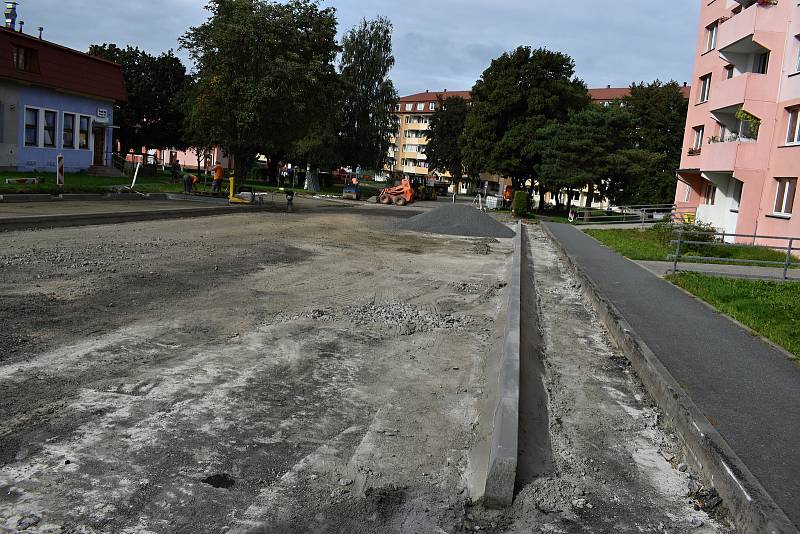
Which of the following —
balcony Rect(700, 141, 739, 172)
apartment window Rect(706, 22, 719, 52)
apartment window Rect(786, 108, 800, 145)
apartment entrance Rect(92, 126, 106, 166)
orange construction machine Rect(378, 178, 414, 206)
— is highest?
apartment window Rect(706, 22, 719, 52)

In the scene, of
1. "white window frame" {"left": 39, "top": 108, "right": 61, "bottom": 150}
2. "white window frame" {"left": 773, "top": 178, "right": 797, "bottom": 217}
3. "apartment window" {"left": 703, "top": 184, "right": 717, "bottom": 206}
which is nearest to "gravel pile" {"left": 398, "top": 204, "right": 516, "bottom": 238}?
"white window frame" {"left": 773, "top": 178, "right": 797, "bottom": 217}

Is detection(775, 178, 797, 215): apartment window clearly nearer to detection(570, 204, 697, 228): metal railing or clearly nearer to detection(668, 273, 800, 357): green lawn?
detection(668, 273, 800, 357): green lawn

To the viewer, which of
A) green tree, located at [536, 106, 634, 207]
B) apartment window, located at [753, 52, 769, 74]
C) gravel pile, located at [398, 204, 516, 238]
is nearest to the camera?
gravel pile, located at [398, 204, 516, 238]

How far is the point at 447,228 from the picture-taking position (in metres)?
25.3

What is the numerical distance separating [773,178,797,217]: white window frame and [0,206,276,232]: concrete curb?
20.8 meters

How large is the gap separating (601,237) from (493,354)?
21695 mm

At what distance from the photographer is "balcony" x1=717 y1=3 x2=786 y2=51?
25422 mm

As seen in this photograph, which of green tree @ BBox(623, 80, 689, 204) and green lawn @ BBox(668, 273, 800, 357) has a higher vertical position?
green tree @ BBox(623, 80, 689, 204)

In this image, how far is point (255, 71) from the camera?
27859 millimetres

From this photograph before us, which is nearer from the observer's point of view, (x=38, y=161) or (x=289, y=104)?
(x=289, y=104)

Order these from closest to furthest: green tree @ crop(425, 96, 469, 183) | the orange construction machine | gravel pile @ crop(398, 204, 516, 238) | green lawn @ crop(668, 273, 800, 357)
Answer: green lawn @ crop(668, 273, 800, 357)
gravel pile @ crop(398, 204, 516, 238)
the orange construction machine
green tree @ crop(425, 96, 469, 183)

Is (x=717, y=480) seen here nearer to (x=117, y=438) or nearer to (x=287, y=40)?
(x=117, y=438)

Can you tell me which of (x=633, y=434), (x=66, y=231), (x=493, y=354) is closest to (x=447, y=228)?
(x=66, y=231)

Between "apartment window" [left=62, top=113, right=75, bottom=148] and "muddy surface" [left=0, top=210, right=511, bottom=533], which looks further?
"apartment window" [left=62, top=113, right=75, bottom=148]
